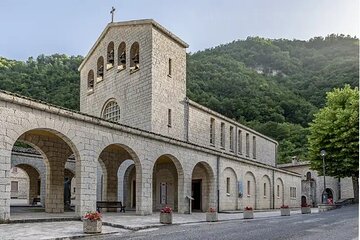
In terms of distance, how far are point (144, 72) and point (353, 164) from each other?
1957 centimetres

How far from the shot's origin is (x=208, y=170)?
2802 centimetres

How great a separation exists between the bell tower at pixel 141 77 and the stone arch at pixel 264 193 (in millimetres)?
9492

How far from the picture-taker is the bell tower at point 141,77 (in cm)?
2969

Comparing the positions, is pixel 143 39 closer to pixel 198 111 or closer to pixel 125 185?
pixel 198 111

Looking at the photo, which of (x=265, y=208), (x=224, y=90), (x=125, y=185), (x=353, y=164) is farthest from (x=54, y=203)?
(x=224, y=90)

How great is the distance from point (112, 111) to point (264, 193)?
48.0ft

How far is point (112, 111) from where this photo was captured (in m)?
33.6

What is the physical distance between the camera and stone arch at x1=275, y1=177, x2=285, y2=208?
40.3 metres

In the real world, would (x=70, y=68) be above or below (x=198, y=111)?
above

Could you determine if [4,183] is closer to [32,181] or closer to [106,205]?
[106,205]

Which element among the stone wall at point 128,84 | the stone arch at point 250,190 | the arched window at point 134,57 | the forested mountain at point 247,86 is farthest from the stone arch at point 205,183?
the forested mountain at point 247,86

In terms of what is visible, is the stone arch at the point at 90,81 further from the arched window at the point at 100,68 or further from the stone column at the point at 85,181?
the stone column at the point at 85,181

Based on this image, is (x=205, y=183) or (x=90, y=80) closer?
(x=205, y=183)

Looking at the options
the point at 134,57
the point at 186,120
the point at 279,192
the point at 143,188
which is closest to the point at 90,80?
the point at 134,57
